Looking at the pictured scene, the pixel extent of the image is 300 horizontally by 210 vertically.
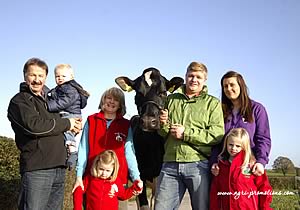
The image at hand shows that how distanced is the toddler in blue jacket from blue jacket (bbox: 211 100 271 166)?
1970mm

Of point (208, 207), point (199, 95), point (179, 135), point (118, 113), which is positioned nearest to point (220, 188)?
point (208, 207)

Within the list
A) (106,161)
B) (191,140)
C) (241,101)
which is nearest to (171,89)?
(241,101)

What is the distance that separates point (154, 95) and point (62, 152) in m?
1.73

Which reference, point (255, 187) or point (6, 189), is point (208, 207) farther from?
point (6, 189)

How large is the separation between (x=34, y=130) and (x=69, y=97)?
1564 millimetres

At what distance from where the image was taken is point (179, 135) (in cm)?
485

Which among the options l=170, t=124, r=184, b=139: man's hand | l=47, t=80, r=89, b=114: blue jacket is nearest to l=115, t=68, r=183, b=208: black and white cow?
l=47, t=80, r=89, b=114: blue jacket

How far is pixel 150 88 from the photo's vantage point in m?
6.10

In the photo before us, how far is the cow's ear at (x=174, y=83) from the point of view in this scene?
20.7 ft

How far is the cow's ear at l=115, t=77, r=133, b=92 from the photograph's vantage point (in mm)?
6312

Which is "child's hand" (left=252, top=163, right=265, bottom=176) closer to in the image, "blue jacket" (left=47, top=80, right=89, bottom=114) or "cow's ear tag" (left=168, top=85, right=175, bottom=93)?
"cow's ear tag" (left=168, top=85, right=175, bottom=93)

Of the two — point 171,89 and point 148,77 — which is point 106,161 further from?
point 171,89

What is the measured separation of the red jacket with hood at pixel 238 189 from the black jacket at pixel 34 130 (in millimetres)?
1877

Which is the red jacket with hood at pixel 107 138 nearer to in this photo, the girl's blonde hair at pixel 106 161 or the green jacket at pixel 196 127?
the girl's blonde hair at pixel 106 161
